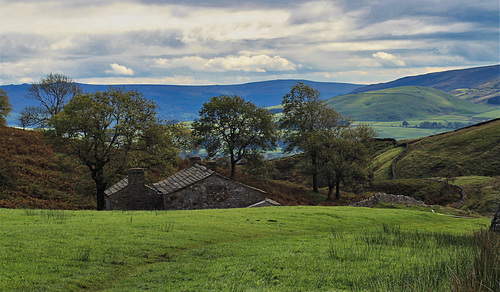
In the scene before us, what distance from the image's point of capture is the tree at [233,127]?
6662 cm

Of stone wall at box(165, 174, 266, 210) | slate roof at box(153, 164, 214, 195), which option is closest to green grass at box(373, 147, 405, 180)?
stone wall at box(165, 174, 266, 210)

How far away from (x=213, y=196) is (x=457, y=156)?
74.5m

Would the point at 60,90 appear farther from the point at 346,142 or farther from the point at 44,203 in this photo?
the point at 346,142

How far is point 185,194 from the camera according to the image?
3694 cm

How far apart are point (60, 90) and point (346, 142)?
80.5 metres

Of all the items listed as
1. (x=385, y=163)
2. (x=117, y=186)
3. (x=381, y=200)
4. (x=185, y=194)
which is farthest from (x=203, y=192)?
(x=385, y=163)

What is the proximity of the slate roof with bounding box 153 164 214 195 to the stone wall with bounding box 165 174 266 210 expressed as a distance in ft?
1.25

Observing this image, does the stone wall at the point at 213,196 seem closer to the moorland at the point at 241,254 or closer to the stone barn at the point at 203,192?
the stone barn at the point at 203,192

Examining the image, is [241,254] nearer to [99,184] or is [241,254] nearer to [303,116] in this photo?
[99,184]

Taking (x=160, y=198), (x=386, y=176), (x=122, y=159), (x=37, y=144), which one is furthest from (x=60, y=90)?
(x=386, y=176)

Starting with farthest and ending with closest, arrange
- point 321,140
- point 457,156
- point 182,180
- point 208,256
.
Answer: point 457,156, point 321,140, point 182,180, point 208,256

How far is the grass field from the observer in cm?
1196

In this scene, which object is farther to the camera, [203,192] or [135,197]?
[203,192]

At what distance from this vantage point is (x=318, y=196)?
7025 cm
